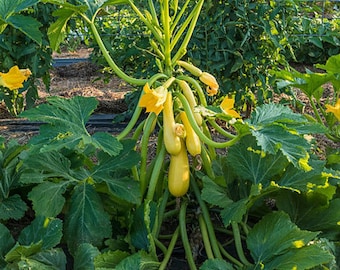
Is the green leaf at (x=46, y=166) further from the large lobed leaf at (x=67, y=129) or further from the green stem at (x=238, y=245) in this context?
the green stem at (x=238, y=245)

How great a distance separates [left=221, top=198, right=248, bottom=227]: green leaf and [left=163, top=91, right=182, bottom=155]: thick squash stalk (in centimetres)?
24

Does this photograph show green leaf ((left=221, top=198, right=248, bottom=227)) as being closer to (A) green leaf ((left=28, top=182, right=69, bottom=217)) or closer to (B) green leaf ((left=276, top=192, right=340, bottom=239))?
(B) green leaf ((left=276, top=192, right=340, bottom=239))

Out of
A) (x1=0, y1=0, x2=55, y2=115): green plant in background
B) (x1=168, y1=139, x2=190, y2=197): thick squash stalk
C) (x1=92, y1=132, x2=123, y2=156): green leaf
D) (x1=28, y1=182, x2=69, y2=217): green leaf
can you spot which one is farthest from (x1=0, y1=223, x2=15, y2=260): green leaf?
(x1=0, y1=0, x2=55, y2=115): green plant in background

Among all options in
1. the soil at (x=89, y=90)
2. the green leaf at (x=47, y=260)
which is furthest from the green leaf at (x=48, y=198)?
the soil at (x=89, y=90)

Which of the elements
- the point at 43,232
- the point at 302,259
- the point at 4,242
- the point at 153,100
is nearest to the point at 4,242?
the point at 4,242

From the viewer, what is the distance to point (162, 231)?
194 centimetres

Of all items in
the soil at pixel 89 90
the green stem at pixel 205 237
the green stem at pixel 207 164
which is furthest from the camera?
the soil at pixel 89 90

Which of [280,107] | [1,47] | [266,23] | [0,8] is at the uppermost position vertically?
[0,8]

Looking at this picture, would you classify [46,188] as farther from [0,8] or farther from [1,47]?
[1,47]

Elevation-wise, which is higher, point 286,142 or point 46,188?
point 286,142

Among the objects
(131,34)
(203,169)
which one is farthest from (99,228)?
(131,34)

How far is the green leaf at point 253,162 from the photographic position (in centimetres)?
169

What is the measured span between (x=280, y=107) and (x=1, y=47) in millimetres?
2800

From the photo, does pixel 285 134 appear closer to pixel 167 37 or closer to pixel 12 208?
pixel 167 37
